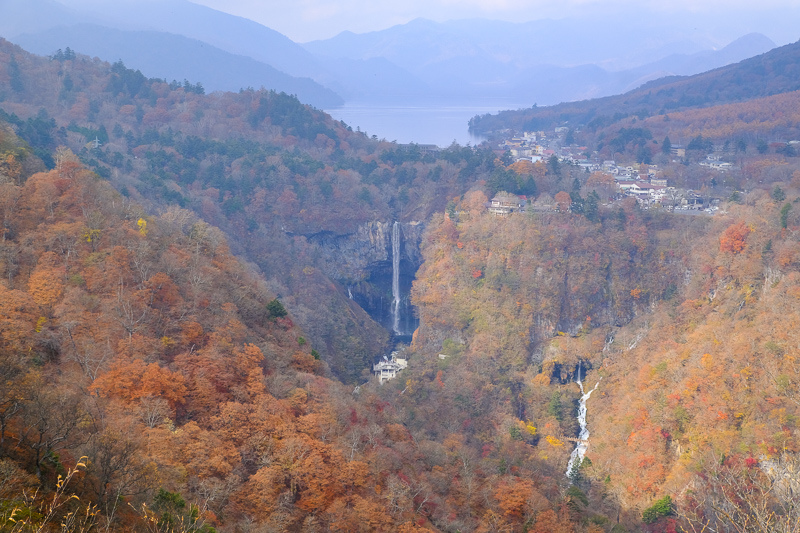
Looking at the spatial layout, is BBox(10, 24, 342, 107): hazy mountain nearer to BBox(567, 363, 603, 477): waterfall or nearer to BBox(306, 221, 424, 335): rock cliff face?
BBox(306, 221, 424, 335): rock cliff face

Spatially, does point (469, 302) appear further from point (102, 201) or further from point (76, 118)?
point (76, 118)

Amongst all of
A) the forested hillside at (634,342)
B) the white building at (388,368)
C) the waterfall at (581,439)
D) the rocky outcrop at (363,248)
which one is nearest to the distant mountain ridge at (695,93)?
the rocky outcrop at (363,248)

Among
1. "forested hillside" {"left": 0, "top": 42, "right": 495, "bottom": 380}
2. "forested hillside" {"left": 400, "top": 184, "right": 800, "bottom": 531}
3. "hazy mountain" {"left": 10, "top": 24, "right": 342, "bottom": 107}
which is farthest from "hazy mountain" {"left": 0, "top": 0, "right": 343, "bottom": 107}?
"forested hillside" {"left": 400, "top": 184, "right": 800, "bottom": 531}

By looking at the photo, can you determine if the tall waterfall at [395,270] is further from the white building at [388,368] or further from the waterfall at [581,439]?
the waterfall at [581,439]

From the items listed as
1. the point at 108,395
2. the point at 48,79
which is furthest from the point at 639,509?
the point at 48,79

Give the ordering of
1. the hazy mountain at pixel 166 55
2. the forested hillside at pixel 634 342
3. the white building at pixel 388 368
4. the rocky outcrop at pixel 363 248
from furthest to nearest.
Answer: the hazy mountain at pixel 166 55 < the rocky outcrop at pixel 363 248 < the white building at pixel 388 368 < the forested hillside at pixel 634 342

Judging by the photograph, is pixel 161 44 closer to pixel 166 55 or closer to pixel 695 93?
pixel 166 55

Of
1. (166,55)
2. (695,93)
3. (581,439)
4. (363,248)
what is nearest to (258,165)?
(363,248)
